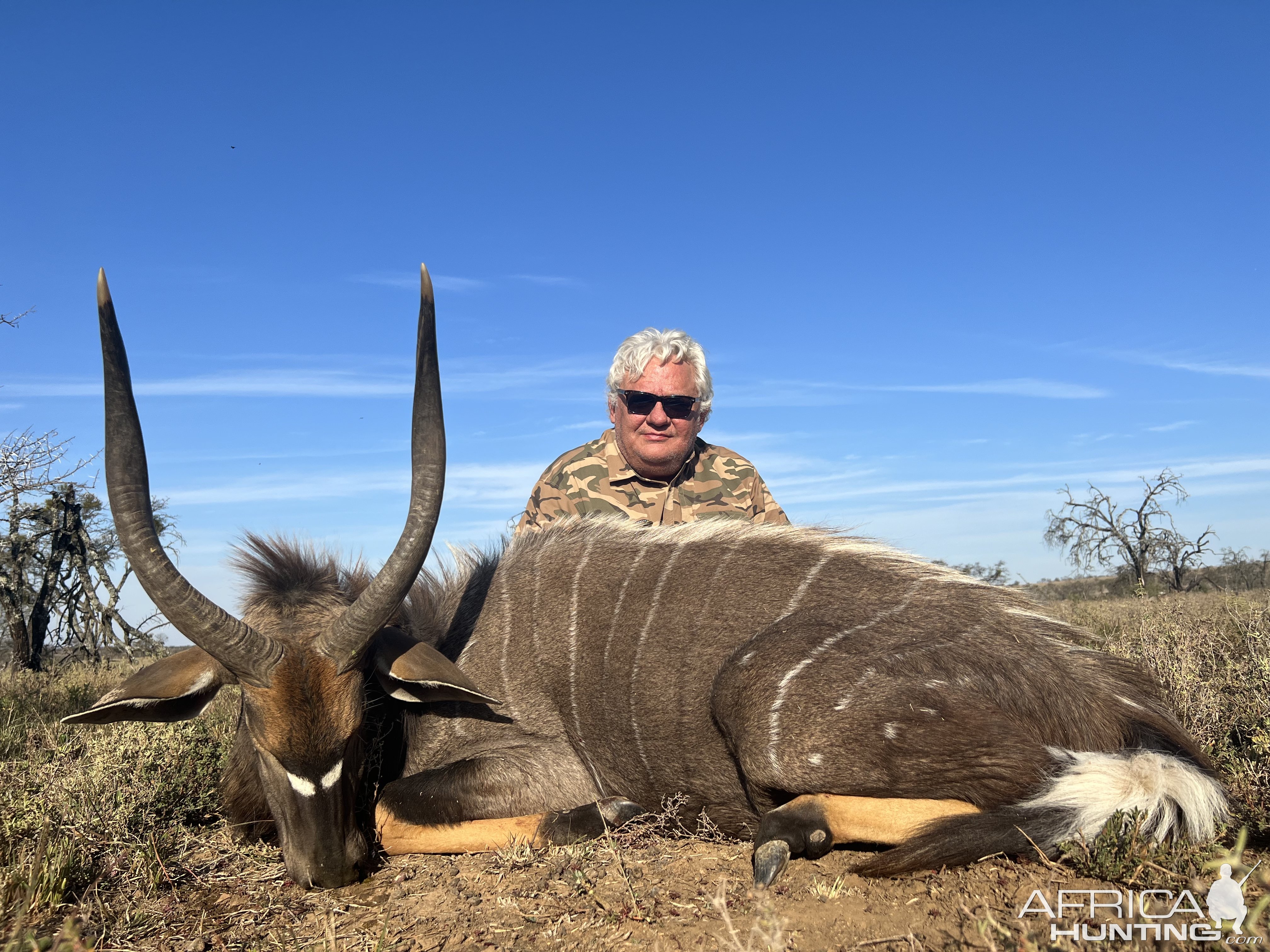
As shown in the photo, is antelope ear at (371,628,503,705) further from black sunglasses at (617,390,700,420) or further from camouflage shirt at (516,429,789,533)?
black sunglasses at (617,390,700,420)

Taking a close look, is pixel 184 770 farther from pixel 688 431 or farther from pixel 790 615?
pixel 688 431

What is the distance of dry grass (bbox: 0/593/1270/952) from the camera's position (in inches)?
99.7

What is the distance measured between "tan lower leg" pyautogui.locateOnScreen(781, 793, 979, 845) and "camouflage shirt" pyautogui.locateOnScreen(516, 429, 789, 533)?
10.0ft

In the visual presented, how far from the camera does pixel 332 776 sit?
3.07m

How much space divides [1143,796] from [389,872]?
2.42 meters

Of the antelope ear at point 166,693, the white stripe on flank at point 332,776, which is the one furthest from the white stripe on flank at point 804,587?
the antelope ear at point 166,693

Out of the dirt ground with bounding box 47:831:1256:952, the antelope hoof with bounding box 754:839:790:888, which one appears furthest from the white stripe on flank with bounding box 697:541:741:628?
the antelope hoof with bounding box 754:839:790:888

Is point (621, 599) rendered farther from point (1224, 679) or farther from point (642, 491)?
point (1224, 679)

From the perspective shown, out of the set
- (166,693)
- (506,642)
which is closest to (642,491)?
(506,642)

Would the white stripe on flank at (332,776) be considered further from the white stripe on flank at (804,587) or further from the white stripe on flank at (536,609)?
the white stripe on flank at (804,587)

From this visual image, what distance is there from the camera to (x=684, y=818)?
3.40m

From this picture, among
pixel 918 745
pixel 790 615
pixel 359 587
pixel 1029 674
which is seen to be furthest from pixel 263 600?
pixel 1029 674

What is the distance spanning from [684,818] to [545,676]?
32.6 inches

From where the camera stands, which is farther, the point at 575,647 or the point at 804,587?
the point at 575,647
